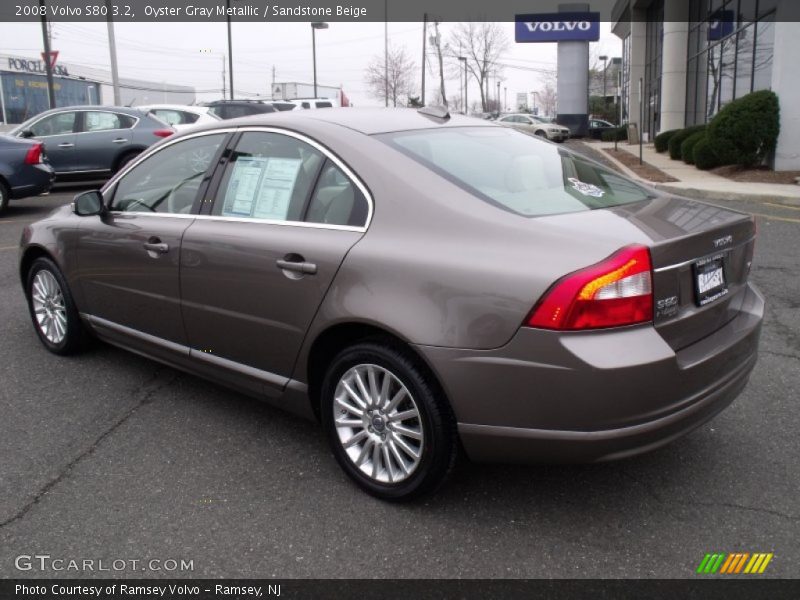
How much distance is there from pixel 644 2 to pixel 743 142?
75.1 feet

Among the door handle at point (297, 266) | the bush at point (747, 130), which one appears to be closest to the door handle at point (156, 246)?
the door handle at point (297, 266)

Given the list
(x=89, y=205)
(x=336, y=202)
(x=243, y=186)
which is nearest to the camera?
(x=336, y=202)

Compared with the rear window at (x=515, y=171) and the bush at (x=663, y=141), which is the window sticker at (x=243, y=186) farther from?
the bush at (x=663, y=141)

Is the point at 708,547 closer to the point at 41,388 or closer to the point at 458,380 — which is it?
the point at 458,380

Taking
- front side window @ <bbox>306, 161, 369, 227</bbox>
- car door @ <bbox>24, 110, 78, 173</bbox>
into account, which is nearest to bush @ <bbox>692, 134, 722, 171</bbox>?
car door @ <bbox>24, 110, 78, 173</bbox>

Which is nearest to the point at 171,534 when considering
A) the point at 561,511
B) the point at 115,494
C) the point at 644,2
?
the point at 115,494

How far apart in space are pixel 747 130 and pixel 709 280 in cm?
1426

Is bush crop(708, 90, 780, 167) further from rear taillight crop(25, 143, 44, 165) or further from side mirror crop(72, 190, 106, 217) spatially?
side mirror crop(72, 190, 106, 217)

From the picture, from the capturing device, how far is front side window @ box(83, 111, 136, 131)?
1419 cm

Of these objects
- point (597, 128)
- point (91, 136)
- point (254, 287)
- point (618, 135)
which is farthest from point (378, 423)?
point (597, 128)

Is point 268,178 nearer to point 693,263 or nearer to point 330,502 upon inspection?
point 330,502

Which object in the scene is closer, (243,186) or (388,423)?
(388,423)

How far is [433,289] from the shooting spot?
280cm

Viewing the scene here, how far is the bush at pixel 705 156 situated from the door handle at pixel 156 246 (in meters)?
15.3
